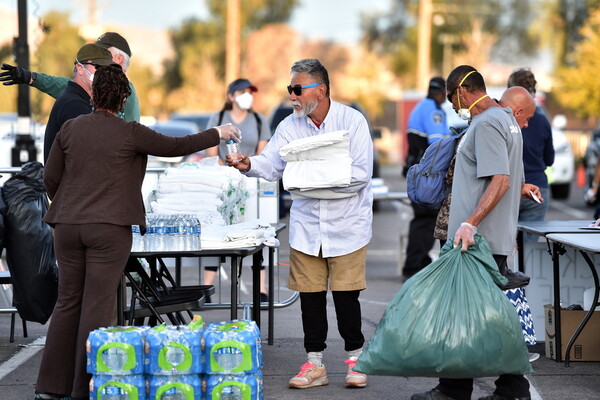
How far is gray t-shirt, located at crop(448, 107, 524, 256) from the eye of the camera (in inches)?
247

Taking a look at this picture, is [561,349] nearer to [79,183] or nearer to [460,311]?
[460,311]

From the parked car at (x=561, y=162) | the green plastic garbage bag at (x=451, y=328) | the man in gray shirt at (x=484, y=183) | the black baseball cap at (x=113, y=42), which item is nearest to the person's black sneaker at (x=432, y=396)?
the man in gray shirt at (x=484, y=183)

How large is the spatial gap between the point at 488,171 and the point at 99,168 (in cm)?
208

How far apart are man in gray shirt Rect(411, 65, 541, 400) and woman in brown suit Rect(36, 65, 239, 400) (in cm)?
150

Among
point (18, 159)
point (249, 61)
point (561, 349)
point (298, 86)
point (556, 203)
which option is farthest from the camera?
point (249, 61)

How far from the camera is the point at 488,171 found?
6.24 m

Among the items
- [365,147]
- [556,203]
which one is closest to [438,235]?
[365,147]

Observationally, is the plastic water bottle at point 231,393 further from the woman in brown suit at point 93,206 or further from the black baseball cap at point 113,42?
the black baseball cap at point 113,42

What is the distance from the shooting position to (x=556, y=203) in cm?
2380

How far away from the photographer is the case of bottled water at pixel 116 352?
19.8 ft

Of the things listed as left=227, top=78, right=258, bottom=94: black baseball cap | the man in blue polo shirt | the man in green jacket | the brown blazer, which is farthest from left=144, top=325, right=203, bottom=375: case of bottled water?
the man in blue polo shirt

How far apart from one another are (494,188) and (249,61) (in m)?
62.1

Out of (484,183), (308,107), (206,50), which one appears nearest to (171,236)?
(308,107)

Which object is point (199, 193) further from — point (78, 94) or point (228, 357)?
point (228, 357)
